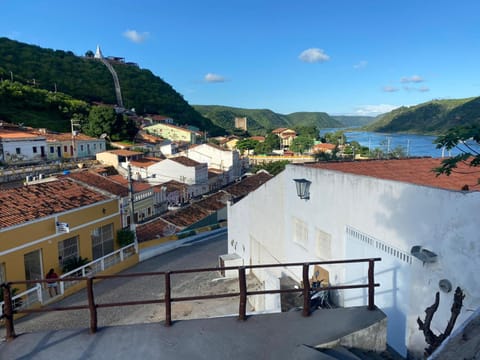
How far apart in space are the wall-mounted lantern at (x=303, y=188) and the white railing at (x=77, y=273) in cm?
623

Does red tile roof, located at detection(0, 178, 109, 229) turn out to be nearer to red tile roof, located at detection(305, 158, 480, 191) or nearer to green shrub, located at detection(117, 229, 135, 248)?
green shrub, located at detection(117, 229, 135, 248)

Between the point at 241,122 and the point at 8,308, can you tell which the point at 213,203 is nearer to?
the point at 8,308

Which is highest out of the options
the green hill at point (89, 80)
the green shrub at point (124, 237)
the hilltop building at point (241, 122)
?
the green hill at point (89, 80)

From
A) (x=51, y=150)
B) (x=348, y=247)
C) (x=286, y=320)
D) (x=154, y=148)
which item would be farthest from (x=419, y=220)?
(x=154, y=148)

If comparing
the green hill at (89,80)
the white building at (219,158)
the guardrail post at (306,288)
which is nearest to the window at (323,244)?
the guardrail post at (306,288)

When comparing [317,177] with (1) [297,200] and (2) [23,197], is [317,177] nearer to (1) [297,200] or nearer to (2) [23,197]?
(1) [297,200]

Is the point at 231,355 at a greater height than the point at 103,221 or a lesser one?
greater

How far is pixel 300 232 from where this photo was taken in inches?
354

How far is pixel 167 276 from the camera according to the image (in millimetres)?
3936

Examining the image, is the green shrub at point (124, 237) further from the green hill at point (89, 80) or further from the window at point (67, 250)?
the green hill at point (89, 80)

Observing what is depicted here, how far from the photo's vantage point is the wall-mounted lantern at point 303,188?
830 centimetres

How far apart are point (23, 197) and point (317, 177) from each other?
873 cm

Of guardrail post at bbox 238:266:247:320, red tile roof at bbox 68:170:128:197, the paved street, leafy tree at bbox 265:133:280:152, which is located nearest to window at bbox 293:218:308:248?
the paved street

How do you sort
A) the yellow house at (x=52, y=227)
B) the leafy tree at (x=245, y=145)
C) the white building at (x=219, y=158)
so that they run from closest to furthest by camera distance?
1. the yellow house at (x=52, y=227)
2. the white building at (x=219, y=158)
3. the leafy tree at (x=245, y=145)
